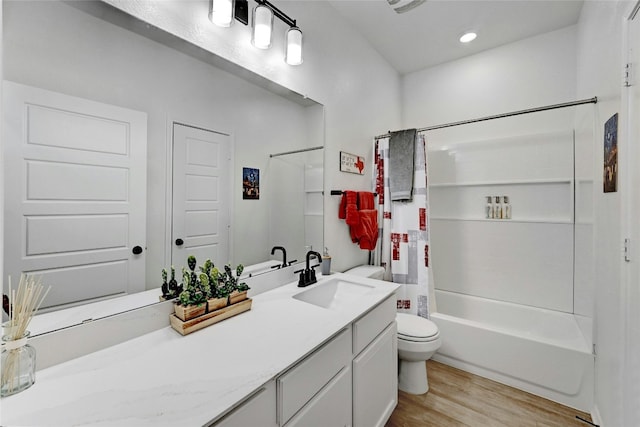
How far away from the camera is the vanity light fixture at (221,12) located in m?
1.25

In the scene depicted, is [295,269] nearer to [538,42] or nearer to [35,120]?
[35,120]

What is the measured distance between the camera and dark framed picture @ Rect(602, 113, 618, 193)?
4.19 ft

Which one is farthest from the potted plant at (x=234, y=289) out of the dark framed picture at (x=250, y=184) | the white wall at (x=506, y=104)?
the white wall at (x=506, y=104)

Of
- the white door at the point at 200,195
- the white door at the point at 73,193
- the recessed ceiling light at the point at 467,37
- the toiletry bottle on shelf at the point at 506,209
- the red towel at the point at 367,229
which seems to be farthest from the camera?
the toiletry bottle on shelf at the point at 506,209

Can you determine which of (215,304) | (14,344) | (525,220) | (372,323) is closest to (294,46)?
(215,304)

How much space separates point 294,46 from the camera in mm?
1646

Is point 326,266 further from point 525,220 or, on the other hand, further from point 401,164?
point 525,220

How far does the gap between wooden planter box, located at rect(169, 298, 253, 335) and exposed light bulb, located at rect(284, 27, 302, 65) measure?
4.67 feet

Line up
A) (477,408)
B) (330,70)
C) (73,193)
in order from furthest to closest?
(330,70) < (477,408) < (73,193)

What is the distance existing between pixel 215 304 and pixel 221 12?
1.33 metres

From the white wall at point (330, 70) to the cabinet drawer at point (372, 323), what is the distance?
0.68m

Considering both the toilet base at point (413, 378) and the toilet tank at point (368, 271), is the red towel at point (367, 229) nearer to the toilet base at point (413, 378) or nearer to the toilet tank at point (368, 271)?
the toilet tank at point (368, 271)

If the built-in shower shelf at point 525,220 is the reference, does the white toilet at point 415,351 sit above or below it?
below

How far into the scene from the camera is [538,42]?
8.22 feet
